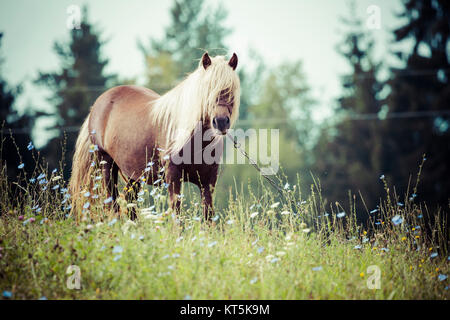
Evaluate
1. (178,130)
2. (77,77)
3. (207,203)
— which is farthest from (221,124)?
(77,77)

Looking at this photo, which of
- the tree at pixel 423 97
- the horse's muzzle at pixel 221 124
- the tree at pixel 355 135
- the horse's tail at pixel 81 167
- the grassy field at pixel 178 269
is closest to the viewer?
the grassy field at pixel 178 269

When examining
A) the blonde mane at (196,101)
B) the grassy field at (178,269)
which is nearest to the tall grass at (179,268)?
the grassy field at (178,269)

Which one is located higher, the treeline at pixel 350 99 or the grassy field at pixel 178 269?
the treeline at pixel 350 99

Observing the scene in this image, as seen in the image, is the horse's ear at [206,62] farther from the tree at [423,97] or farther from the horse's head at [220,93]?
the tree at [423,97]

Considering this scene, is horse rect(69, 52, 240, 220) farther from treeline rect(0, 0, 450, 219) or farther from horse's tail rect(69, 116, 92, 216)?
treeline rect(0, 0, 450, 219)

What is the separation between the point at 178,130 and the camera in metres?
4.64

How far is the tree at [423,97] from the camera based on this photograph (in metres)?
22.1

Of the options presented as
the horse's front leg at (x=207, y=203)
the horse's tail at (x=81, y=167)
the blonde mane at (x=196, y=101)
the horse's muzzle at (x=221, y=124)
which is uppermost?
the blonde mane at (x=196, y=101)

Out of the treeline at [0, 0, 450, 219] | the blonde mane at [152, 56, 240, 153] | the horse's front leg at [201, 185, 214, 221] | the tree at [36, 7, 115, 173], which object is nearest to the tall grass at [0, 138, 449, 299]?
the horse's front leg at [201, 185, 214, 221]

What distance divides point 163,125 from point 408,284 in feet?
10.0

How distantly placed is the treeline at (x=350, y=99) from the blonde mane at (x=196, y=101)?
15090 mm

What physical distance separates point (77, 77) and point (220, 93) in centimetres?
2215

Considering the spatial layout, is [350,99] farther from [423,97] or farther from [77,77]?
[77,77]

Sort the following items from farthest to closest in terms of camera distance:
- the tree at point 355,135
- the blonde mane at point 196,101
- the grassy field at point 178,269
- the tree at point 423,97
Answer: the tree at point 355,135 < the tree at point 423,97 < the blonde mane at point 196,101 < the grassy field at point 178,269
